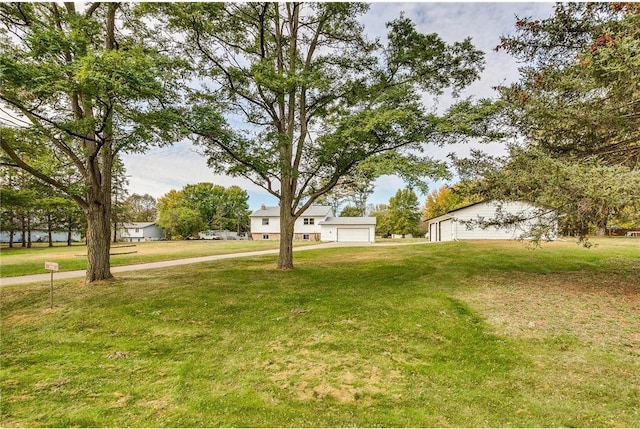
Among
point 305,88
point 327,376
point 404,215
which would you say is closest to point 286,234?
point 305,88

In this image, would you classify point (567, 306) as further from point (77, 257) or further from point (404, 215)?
point (404, 215)

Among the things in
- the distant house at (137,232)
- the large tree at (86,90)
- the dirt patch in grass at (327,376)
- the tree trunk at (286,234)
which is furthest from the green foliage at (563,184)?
the distant house at (137,232)

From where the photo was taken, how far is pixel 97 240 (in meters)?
10.6

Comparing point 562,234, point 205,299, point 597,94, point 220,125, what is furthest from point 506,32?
point 205,299

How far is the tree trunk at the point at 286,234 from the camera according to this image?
13.3 meters

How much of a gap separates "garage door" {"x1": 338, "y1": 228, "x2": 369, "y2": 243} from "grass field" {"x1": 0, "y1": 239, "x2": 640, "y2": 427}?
2653cm

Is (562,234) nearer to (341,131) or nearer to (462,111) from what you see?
(462,111)

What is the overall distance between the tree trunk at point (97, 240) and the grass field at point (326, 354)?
63 cm

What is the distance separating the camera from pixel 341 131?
35.7ft

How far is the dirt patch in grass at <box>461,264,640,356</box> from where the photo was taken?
6285 mm

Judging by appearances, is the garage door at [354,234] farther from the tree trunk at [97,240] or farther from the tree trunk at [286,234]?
the tree trunk at [97,240]

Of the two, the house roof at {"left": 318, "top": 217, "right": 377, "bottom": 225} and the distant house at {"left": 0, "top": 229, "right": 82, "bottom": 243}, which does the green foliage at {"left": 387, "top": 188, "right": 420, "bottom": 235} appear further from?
the distant house at {"left": 0, "top": 229, "right": 82, "bottom": 243}

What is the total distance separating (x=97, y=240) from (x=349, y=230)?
96.8 ft

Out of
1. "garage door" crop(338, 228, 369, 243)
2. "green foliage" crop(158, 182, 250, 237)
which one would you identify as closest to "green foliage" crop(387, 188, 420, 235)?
"garage door" crop(338, 228, 369, 243)
